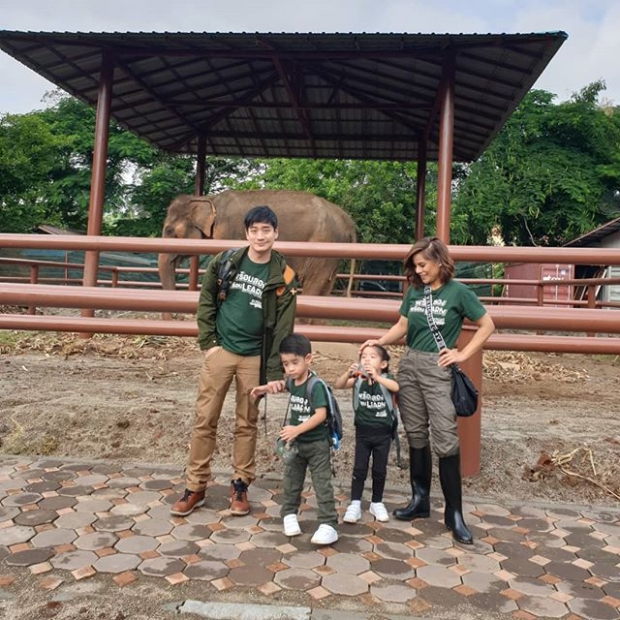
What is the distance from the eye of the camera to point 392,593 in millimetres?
2570

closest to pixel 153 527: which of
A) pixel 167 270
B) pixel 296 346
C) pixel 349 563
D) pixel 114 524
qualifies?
pixel 114 524

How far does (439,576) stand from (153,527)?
4.71 feet

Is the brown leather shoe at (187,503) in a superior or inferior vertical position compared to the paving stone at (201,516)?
superior

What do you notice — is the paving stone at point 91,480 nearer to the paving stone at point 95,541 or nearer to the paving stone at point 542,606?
the paving stone at point 95,541

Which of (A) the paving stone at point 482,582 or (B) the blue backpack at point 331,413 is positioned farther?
(B) the blue backpack at point 331,413

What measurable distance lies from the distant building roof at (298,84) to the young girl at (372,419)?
207 inches

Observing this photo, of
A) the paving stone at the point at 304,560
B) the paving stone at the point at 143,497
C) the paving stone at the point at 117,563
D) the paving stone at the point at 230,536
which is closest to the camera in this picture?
the paving stone at the point at 117,563

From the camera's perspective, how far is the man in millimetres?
3328

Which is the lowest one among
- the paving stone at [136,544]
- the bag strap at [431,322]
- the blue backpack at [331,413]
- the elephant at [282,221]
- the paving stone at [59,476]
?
the paving stone at [59,476]

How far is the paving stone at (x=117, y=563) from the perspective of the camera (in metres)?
2.67

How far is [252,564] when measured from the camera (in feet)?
9.16

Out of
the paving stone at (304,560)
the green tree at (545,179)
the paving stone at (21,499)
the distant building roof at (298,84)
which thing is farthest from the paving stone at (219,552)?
the green tree at (545,179)

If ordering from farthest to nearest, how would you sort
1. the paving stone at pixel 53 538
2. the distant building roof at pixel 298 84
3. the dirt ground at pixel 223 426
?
the distant building roof at pixel 298 84
the dirt ground at pixel 223 426
the paving stone at pixel 53 538

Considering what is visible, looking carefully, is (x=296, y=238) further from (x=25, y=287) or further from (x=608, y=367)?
(x=25, y=287)
